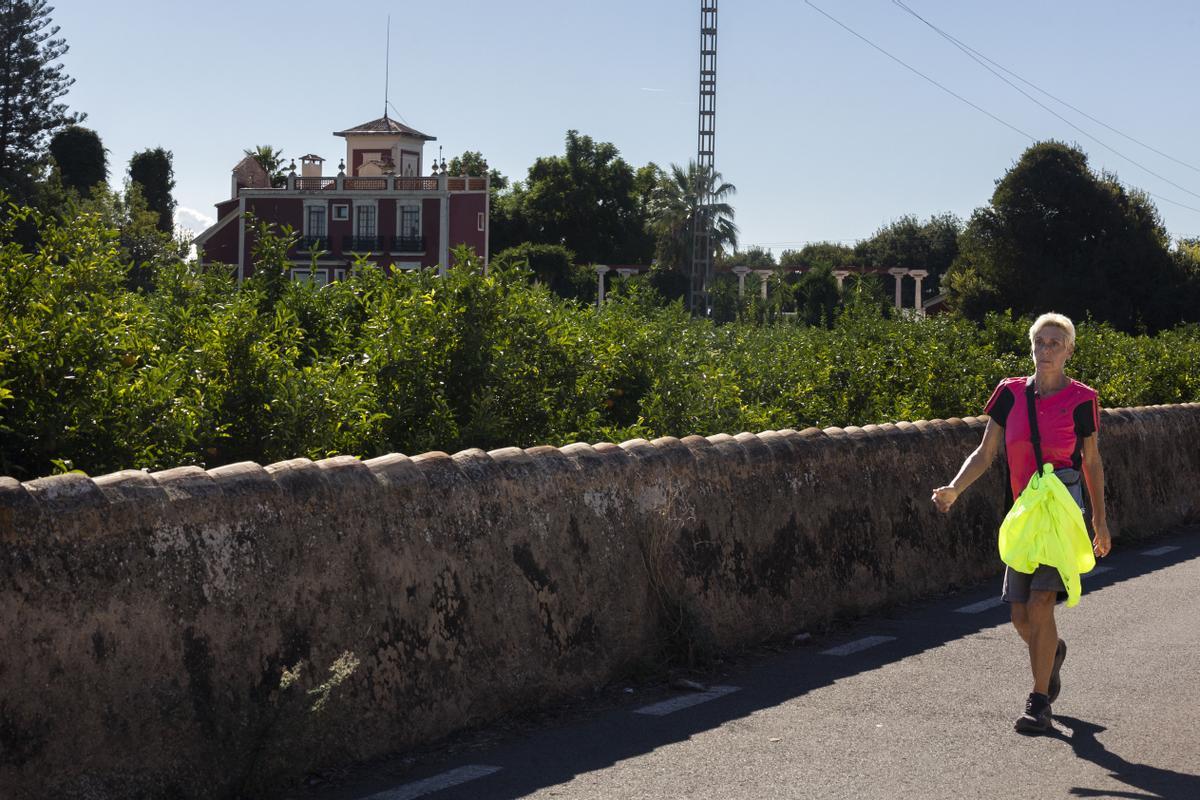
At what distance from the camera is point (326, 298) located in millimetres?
11219

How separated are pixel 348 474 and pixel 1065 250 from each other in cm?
6928

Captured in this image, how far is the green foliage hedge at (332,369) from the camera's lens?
22.7 feet

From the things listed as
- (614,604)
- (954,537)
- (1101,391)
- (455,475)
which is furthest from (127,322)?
(1101,391)

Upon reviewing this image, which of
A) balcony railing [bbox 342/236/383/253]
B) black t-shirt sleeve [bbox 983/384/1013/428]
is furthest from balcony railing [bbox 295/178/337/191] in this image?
black t-shirt sleeve [bbox 983/384/1013/428]

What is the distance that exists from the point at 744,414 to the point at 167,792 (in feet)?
24.7

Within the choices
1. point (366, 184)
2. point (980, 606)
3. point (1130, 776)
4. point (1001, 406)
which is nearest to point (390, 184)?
point (366, 184)

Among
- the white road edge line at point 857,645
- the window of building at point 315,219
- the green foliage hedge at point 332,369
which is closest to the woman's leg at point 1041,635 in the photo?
the white road edge line at point 857,645

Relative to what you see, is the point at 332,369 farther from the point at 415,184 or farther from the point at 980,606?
the point at 415,184

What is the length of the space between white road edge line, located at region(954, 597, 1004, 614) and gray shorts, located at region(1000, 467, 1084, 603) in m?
2.80

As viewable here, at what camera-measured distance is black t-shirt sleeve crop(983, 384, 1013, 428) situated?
7367 millimetres

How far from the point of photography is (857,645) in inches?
346

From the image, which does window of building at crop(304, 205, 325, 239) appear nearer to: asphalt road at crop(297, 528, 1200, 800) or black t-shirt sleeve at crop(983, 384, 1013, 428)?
asphalt road at crop(297, 528, 1200, 800)

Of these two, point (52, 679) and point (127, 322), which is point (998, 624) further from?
point (52, 679)

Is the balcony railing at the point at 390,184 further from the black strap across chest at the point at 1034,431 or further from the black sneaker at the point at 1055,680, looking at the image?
the black sneaker at the point at 1055,680
